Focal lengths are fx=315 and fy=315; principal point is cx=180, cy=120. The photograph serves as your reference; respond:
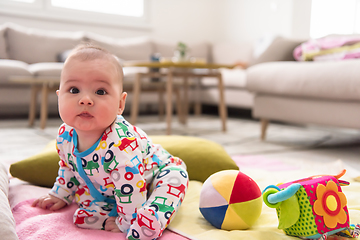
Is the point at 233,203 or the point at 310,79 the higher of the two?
the point at 310,79

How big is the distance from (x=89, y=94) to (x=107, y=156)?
0.14 metres

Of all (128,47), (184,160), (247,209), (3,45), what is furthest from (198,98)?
(247,209)

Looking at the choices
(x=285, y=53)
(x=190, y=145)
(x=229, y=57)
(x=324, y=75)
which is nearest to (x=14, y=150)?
(x=190, y=145)

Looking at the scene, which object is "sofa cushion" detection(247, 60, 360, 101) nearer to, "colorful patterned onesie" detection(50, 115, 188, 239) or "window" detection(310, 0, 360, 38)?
"colorful patterned onesie" detection(50, 115, 188, 239)

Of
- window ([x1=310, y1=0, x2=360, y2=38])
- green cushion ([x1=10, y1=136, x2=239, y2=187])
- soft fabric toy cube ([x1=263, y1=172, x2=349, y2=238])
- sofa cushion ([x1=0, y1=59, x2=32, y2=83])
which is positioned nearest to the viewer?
soft fabric toy cube ([x1=263, y1=172, x2=349, y2=238])

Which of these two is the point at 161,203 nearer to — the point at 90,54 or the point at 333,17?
the point at 90,54

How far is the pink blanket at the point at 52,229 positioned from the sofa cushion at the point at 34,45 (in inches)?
107

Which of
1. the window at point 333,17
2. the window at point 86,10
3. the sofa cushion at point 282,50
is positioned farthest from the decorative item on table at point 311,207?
the window at point 333,17

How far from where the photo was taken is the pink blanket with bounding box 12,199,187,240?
2.24 feet

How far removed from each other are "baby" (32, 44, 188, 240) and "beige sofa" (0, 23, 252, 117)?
6.73 feet

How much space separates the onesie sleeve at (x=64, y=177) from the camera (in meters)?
0.77

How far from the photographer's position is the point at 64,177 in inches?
31.9

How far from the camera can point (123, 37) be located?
4.40m

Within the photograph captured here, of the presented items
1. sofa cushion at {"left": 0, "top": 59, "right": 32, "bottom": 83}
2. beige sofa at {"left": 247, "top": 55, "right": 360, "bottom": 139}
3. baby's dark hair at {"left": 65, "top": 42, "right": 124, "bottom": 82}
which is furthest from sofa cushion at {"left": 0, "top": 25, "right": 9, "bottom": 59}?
baby's dark hair at {"left": 65, "top": 42, "right": 124, "bottom": 82}
